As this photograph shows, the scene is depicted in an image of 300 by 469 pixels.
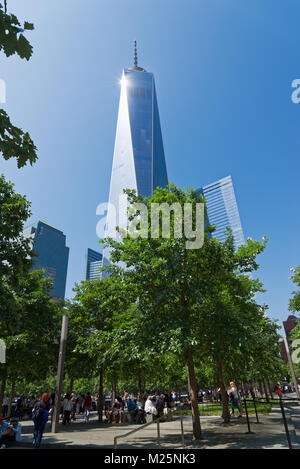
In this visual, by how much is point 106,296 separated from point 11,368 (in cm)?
1166

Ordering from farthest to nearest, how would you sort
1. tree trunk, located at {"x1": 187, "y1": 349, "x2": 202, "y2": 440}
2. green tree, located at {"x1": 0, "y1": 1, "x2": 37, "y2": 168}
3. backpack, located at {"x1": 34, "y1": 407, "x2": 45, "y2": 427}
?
tree trunk, located at {"x1": 187, "y1": 349, "x2": 202, "y2": 440}
backpack, located at {"x1": 34, "y1": 407, "x2": 45, "y2": 427}
green tree, located at {"x1": 0, "y1": 1, "x2": 37, "y2": 168}

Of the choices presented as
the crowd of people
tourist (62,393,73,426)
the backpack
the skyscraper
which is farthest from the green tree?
the skyscraper

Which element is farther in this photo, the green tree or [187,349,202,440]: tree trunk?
[187,349,202,440]: tree trunk

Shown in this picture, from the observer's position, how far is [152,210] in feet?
40.4

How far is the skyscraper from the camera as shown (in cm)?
16975

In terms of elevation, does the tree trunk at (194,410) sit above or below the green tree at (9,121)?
below

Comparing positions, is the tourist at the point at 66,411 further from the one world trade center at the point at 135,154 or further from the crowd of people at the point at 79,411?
the one world trade center at the point at 135,154

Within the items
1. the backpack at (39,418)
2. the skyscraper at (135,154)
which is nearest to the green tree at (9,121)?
the backpack at (39,418)

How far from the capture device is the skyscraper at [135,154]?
170 metres

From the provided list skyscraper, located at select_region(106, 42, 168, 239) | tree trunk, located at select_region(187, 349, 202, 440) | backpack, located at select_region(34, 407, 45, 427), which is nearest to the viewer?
backpack, located at select_region(34, 407, 45, 427)

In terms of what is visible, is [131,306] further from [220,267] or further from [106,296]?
[220,267]

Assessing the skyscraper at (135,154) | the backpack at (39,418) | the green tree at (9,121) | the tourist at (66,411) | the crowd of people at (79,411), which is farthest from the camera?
the skyscraper at (135,154)

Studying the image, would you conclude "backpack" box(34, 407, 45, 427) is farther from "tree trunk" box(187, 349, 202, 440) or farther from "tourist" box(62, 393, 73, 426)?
"tourist" box(62, 393, 73, 426)

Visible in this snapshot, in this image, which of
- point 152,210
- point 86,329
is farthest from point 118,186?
point 152,210
